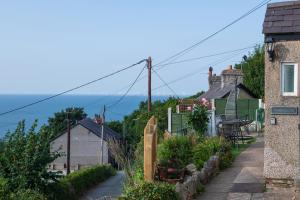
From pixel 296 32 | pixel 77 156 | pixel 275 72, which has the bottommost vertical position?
pixel 77 156

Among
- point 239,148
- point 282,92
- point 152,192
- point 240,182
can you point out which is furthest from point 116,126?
point 152,192

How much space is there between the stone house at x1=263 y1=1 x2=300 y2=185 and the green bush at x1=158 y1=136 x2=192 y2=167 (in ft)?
12.2

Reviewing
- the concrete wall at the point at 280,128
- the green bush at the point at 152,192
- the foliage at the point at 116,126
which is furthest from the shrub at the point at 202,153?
the foliage at the point at 116,126

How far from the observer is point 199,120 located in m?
21.0

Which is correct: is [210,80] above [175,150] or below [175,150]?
above

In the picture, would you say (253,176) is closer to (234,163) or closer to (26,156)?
(234,163)

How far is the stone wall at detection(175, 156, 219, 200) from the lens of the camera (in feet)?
35.7

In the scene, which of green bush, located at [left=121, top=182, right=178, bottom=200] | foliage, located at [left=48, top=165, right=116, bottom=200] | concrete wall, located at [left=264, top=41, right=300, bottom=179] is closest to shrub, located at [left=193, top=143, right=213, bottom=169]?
concrete wall, located at [left=264, top=41, right=300, bottom=179]

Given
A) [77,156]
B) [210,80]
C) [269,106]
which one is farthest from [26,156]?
[77,156]

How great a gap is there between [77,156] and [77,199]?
112 ft

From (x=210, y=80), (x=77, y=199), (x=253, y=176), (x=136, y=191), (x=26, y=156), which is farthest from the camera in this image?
(x=210, y=80)

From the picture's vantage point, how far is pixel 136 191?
10.1 metres

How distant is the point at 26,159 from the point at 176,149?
16.9 ft

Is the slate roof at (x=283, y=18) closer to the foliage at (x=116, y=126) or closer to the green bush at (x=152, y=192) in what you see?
the green bush at (x=152, y=192)
